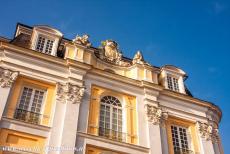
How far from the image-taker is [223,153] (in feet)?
74.6

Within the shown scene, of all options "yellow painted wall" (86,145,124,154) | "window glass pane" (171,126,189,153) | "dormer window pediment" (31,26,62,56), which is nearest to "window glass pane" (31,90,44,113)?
"dormer window pediment" (31,26,62,56)

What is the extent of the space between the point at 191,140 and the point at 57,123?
870 cm

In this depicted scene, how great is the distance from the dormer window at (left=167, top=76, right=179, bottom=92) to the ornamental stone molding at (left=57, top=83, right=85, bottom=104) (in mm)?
7336

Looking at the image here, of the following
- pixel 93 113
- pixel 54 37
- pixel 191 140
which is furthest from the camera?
pixel 54 37

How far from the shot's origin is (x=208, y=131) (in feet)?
73.0

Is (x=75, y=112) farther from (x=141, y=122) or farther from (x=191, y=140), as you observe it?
(x=191, y=140)

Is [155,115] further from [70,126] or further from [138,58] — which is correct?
[70,126]

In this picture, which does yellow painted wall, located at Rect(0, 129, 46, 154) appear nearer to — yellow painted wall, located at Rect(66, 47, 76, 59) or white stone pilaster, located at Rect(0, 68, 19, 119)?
white stone pilaster, located at Rect(0, 68, 19, 119)

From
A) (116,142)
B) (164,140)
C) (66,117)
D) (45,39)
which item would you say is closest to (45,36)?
(45,39)

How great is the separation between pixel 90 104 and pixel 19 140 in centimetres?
487

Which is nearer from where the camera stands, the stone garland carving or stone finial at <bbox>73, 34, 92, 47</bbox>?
the stone garland carving

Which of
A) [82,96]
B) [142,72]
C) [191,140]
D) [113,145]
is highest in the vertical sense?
[142,72]

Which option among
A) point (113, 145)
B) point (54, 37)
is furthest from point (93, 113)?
point (54, 37)

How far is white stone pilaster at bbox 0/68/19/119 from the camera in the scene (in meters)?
18.2
